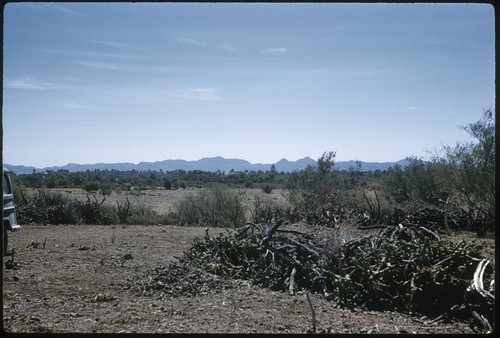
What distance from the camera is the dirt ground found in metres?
4.92

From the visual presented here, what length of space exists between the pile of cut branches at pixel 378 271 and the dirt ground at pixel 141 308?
327mm

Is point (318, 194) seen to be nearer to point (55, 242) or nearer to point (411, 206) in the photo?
point (411, 206)

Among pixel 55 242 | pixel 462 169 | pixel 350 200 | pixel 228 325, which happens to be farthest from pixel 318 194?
pixel 228 325

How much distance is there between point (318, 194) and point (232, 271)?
968 cm

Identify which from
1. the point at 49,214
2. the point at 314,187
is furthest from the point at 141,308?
the point at 314,187

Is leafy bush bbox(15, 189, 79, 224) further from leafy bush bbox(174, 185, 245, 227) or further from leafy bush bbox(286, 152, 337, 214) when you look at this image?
leafy bush bbox(286, 152, 337, 214)

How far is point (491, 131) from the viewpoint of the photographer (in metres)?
→ 14.9

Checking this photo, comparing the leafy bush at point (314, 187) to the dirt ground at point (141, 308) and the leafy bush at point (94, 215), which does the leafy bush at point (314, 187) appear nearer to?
the leafy bush at point (94, 215)

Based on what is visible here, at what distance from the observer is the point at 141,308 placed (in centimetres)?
561

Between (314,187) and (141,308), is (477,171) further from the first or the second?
(141,308)

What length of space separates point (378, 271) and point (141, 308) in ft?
10.6

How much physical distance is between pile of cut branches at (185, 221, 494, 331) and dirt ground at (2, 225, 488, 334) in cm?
33

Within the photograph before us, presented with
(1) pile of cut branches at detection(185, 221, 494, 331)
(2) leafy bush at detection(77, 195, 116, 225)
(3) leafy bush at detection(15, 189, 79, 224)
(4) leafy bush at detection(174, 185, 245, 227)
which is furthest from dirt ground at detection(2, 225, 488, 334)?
(4) leafy bush at detection(174, 185, 245, 227)

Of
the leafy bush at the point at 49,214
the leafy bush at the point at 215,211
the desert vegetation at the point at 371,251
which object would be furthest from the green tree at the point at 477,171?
the leafy bush at the point at 49,214
